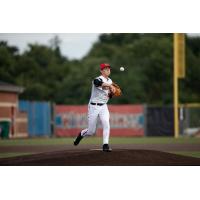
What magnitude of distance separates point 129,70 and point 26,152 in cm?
1476

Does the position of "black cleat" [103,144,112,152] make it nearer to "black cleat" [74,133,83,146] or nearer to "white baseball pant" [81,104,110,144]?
"white baseball pant" [81,104,110,144]

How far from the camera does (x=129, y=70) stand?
28.0 metres

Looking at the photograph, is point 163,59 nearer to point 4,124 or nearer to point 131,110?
point 131,110

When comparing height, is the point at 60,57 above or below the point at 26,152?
above

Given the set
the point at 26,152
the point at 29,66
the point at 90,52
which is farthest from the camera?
the point at 90,52

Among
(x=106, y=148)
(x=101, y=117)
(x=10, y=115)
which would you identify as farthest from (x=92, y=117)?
(x=10, y=115)

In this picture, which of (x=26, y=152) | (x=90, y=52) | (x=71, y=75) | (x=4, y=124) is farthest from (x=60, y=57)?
(x=26, y=152)

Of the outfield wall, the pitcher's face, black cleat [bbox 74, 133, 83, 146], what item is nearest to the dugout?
the outfield wall

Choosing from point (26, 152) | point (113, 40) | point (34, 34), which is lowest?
point (26, 152)

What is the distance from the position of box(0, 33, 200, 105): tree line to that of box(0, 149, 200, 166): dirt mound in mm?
8968

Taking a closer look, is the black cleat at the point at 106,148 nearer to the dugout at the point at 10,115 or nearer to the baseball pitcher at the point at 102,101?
the baseball pitcher at the point at 102,101

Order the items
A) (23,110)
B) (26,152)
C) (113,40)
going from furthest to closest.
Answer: (113,40) → (23,110) → (26,152)

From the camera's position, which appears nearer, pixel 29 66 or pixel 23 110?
pixel 23 110

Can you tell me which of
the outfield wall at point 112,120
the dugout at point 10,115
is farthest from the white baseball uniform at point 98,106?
the outfield wall at point 112,120
